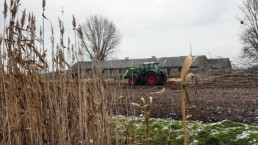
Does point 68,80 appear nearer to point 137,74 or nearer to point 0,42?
point 0,42

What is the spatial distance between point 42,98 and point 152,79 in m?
10.3

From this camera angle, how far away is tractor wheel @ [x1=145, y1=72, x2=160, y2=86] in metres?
11.8

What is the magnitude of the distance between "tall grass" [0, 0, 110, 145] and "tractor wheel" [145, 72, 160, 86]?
1003cm

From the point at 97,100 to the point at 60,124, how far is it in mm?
291

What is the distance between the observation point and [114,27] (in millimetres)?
33938

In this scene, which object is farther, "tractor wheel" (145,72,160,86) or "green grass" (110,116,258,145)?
"tractor wheel" (145,72,160,86)

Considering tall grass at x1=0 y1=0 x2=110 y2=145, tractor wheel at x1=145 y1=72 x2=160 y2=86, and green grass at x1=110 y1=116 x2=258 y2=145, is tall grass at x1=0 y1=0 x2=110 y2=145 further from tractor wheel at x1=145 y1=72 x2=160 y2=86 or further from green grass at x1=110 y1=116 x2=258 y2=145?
tractor wheel at x1=145 y1=72 x2=160 y2=86

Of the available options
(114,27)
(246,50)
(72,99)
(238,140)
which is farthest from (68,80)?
(114,27)

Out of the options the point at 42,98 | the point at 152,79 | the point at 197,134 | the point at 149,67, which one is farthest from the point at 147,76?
the point at 42,98

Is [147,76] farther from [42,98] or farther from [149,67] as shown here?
[42,98]

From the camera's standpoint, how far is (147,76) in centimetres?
1206

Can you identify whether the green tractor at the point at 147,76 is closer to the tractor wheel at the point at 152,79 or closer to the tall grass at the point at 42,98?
the tractor wheel at the point at 152,79

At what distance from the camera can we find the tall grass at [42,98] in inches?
65.4

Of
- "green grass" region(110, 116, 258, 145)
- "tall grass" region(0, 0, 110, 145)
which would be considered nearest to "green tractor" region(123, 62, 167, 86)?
"green grass" region(110, 116, 258, 145)
